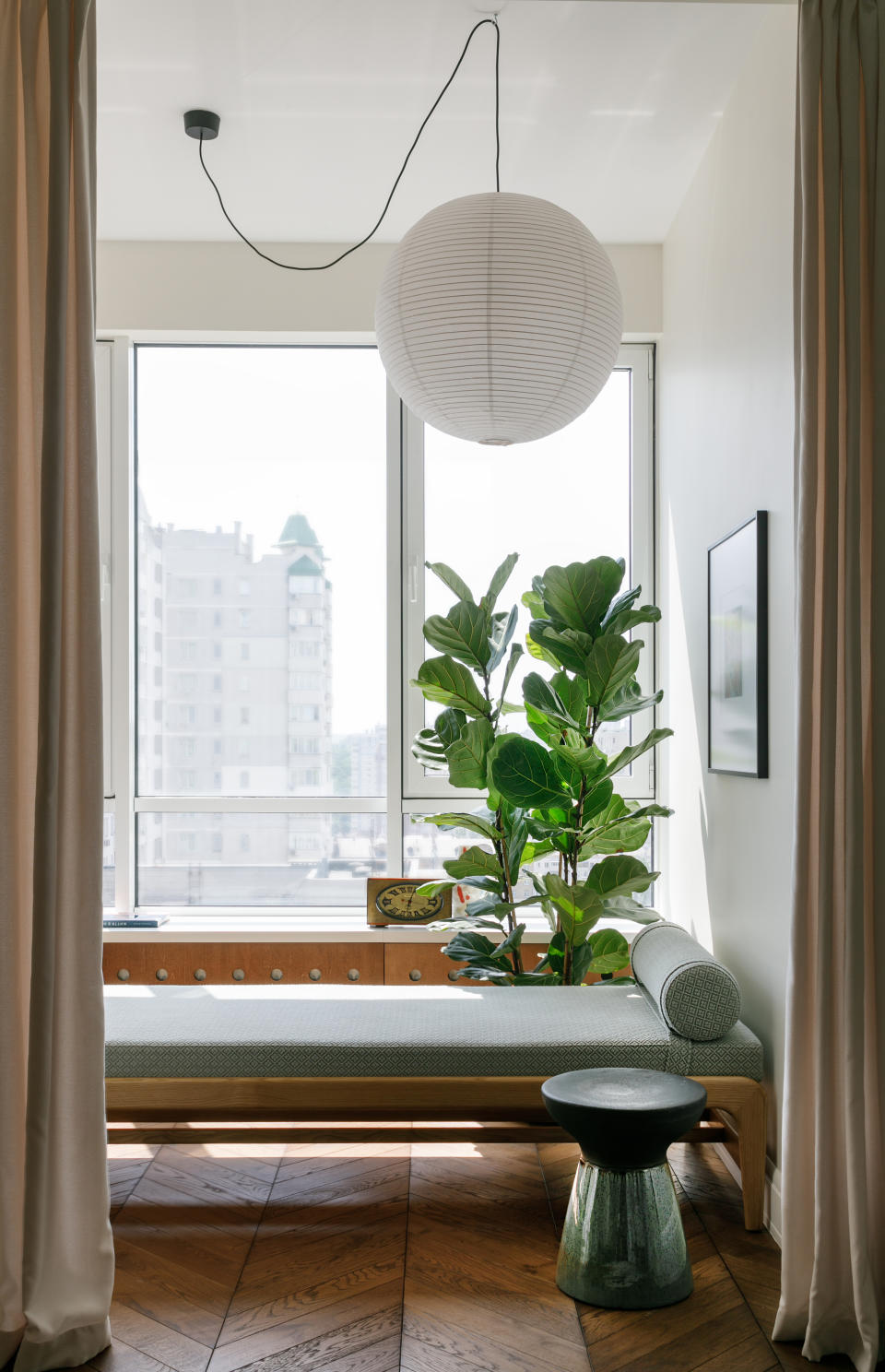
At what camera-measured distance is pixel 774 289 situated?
2.54 meters

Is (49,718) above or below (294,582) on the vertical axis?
below

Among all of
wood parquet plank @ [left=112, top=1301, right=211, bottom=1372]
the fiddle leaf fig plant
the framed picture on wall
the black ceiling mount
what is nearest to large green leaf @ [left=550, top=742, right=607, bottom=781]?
the fiddle leaf fig plant

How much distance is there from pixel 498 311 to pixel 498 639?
4.45 feet

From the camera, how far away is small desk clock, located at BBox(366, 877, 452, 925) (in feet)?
12.1

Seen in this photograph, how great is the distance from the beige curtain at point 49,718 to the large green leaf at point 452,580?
1484 mm

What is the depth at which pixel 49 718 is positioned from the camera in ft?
6.20

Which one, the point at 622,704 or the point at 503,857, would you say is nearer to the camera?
the point at 622,704

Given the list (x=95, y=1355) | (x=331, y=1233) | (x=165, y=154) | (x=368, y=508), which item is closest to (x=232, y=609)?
(x=368, y=508)

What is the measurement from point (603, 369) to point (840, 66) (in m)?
0.72

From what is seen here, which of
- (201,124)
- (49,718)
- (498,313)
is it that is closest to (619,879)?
(498,313)

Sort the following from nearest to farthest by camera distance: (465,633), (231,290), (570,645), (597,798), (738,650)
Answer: (738,650) → (570,645) → (597,798) → (465,633) → (231,290)

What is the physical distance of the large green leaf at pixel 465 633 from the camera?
327cm

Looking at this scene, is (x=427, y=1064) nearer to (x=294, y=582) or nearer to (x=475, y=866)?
(x=475, y=866)

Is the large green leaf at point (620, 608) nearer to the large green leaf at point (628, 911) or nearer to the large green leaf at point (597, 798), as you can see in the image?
the large green leaf at point (597, 798)
